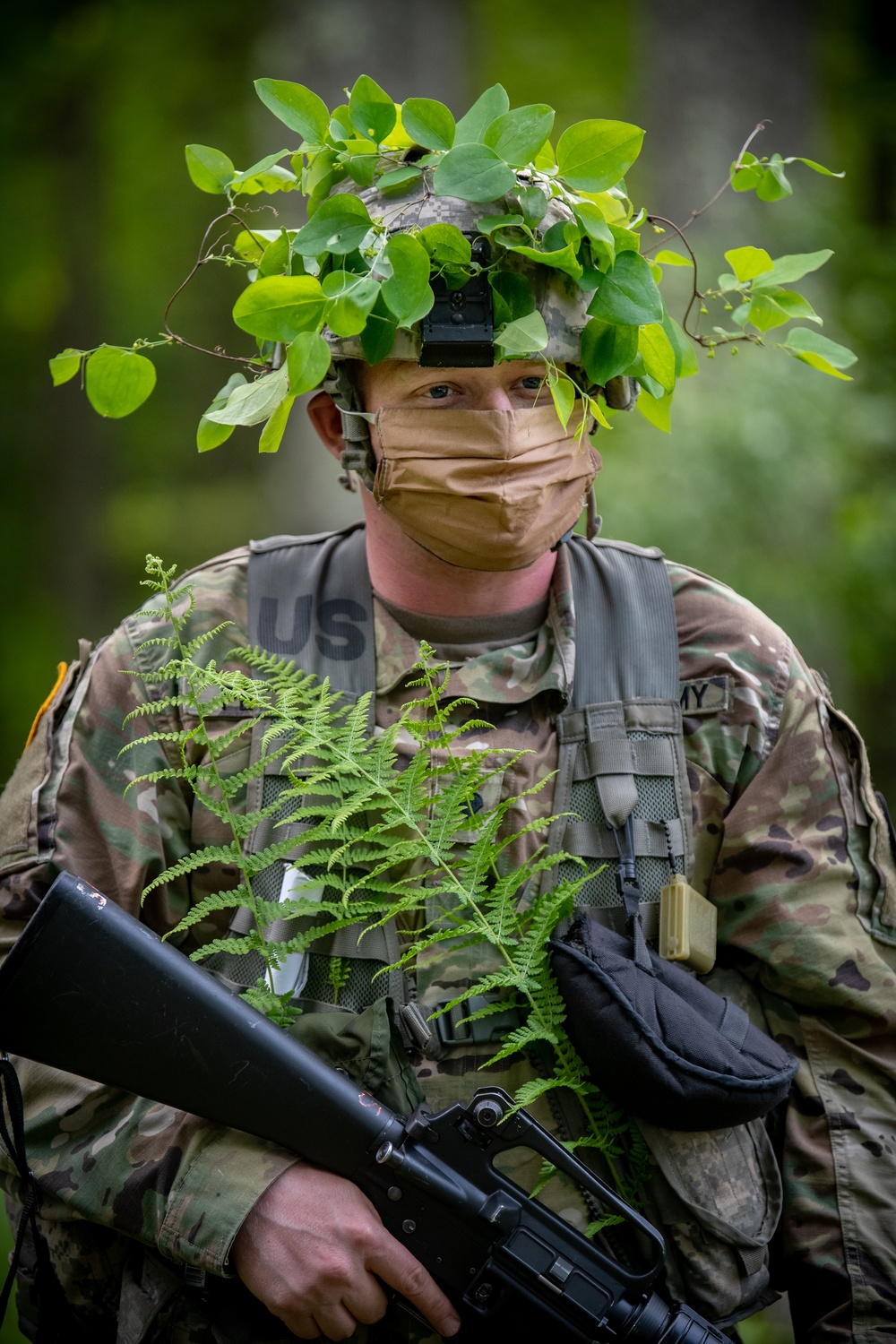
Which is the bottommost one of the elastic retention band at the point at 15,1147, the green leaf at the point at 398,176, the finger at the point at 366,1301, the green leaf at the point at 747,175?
the finger at the point at 366,1301

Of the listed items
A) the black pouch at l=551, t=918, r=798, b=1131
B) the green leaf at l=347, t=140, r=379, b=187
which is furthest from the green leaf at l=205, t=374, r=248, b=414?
the black pouch at l=551, t=918, r=798, b=1131

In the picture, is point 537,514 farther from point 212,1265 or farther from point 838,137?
point 838,137

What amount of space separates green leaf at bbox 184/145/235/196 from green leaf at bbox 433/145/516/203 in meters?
0.56

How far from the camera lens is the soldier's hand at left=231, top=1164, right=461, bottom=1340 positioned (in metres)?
2.07

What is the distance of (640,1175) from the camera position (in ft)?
7.37

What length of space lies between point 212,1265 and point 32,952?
64 cm

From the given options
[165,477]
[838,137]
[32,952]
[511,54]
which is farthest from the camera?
[165,477]

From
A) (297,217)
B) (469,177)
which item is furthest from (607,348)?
(297,217)

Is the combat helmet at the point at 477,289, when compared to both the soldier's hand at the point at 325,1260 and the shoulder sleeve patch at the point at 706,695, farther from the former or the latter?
the soldier's hand at the point at 325,1260

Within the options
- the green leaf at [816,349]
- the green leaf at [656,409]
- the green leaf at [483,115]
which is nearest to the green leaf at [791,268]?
the green leaf at [816,349]

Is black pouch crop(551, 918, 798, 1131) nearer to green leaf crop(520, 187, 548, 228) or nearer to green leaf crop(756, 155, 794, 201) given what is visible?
green leaf crop(520, 187, 548, 228)

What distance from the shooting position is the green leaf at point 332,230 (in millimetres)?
2145

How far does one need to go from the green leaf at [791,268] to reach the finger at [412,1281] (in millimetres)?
1993

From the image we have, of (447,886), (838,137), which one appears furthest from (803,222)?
(447,886)
